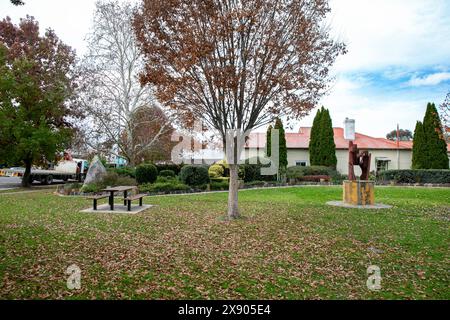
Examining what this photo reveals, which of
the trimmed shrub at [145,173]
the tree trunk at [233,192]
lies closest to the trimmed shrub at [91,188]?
the trimmed shrub at [145,173]

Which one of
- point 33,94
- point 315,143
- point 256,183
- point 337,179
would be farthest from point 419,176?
point 33,94

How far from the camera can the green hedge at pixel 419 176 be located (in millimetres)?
22688

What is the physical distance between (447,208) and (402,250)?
307 inches

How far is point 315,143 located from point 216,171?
11696mm

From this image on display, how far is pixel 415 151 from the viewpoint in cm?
2705

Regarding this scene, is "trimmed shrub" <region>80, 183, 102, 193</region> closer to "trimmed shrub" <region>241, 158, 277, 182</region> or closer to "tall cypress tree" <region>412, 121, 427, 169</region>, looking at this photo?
"trimmed shrub" <region>241, 158, 277, 182</region>

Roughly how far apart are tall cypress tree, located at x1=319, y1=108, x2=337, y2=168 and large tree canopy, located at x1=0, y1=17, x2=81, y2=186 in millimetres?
Answer: 19655

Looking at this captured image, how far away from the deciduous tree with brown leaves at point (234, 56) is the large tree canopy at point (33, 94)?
13.0 metres

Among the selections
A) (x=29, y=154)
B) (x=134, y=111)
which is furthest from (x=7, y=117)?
(x=134, y=111)

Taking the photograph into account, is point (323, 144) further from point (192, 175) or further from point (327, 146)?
point (192, 175)

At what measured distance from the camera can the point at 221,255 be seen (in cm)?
595

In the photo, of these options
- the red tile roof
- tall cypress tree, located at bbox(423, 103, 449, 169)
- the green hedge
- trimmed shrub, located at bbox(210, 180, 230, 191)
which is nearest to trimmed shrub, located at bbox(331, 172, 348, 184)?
the green hedge

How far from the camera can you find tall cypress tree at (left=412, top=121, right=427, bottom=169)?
87.0 ft
